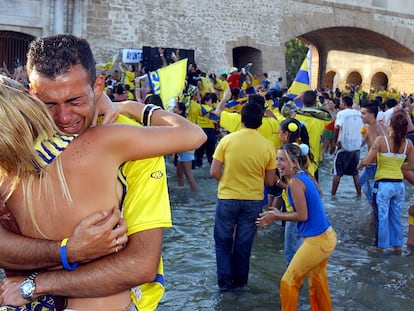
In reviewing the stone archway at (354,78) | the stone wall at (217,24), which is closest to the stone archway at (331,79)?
the stone archway at (354,78)

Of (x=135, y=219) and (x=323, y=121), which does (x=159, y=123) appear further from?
(x=323, y=121)

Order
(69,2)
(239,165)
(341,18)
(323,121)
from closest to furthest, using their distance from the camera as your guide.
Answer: (239,165), (323,121), (69,2), (341,18)

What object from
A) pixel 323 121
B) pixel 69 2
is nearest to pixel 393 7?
pixel 69 2

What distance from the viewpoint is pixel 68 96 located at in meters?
1.83

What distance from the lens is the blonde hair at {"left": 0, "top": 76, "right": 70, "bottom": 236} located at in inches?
65.6

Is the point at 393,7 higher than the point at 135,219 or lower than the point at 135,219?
higher

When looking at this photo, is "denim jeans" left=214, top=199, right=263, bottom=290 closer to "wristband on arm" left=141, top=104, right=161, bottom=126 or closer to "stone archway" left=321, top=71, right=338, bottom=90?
"wristband on arm" left=141, top=104, right=161, bottom=126

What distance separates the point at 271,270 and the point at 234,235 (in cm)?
97

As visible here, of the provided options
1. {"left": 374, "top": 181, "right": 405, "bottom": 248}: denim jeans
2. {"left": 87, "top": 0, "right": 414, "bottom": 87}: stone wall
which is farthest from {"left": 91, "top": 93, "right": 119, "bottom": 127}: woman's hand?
{"left": 87, "top": 0, "right": 414, "bottom": 87}: stone wall

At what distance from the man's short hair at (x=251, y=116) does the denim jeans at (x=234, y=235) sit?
0.73 m

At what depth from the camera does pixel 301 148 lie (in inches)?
177

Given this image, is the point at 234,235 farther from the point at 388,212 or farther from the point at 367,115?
the point at 367,115

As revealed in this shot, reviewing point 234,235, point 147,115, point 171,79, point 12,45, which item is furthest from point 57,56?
point 12,45

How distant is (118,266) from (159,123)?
64 centimetres
